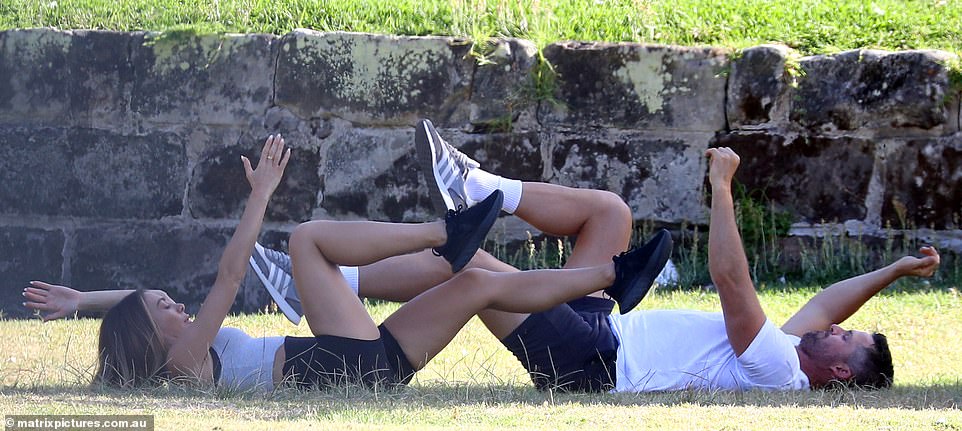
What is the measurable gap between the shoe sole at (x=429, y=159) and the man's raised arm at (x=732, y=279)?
105 cm

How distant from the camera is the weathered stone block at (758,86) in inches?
277

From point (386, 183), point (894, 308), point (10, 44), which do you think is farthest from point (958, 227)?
point (10, 44)

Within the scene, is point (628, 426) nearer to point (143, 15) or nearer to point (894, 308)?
point (894, 308)

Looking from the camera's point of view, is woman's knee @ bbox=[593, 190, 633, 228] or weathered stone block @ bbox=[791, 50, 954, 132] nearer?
woman's knee @ bbox=[593, 190, 633, 228]

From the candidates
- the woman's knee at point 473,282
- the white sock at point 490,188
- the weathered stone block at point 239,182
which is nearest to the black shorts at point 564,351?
the woman's knee at point 473,282

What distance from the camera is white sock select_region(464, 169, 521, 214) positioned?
4883 millimetres

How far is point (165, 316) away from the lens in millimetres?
4574

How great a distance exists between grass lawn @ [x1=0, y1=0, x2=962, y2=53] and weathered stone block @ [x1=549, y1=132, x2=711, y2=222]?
0.69m

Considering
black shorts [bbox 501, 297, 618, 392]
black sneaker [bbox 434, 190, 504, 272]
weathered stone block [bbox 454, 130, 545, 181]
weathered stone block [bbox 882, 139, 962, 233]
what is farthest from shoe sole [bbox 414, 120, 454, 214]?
weathered stone block [bbox 882, 139, 962, 233]

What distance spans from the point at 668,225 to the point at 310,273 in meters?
3.49

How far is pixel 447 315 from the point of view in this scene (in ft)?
14.4

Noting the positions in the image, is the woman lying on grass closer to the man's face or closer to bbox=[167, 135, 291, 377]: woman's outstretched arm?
bbox=[167, 135, 291, 377]: woman's outstretched arm

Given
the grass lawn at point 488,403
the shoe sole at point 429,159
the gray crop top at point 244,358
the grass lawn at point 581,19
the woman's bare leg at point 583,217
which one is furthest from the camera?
the grass lawn at point 581,19

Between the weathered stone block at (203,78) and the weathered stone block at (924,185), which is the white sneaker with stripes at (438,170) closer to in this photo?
the weathered stone block at (203,78)
